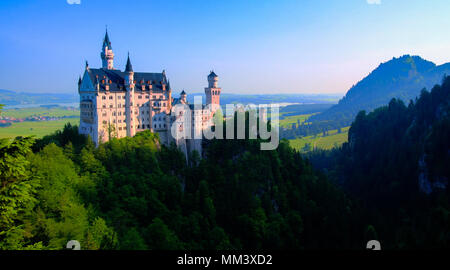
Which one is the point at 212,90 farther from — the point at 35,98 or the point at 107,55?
the point at 35,98

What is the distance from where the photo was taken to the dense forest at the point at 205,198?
33.8m

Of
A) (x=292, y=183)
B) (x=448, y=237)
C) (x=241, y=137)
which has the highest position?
(x=241, y=137)

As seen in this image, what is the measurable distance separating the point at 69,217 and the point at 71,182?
11989 millimetres

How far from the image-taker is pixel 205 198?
59375 mm

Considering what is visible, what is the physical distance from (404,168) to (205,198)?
8094cm

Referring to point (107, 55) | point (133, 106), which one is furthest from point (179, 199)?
point (107, 55)

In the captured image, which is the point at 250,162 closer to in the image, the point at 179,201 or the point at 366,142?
the point at 179,201

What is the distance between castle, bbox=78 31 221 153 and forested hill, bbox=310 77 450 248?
157 feet

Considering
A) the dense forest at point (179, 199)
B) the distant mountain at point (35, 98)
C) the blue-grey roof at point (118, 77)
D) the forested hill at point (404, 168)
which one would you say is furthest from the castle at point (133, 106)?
the distant mountain at point (35, 98)

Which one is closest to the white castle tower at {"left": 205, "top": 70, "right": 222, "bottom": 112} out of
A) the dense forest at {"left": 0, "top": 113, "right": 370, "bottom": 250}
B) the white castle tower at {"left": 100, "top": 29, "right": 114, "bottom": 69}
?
the dense forest at {"left": 0, "top": 113, "right": 370, "bottom": 250}

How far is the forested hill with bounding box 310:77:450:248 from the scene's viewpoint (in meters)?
74.2

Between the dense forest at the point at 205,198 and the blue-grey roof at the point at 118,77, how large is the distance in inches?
432
